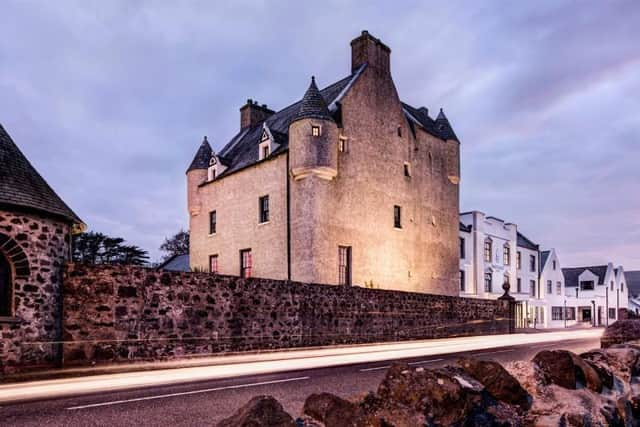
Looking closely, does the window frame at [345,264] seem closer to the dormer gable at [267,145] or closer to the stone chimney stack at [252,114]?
the dormer gable at [267,145]

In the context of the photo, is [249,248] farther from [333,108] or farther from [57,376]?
[57,376]

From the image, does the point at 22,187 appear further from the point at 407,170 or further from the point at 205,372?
the point at 407,170

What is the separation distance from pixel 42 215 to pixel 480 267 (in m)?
37.4

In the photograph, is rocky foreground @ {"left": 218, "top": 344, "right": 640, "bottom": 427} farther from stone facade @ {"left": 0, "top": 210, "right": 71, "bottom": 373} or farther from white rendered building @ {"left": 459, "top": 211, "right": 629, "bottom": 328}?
white rendered building @ {"left": 459, "top": 211, "right": 629, "bottom": 328}

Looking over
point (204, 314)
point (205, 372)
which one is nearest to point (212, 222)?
point (204, 314)

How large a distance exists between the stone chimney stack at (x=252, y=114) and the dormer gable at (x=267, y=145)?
389 inches

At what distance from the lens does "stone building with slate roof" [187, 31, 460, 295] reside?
26.2 metres

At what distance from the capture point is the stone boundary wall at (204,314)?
13.5 m

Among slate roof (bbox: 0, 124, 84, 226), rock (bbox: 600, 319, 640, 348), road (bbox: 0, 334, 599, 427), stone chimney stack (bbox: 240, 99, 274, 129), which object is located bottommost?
road (bbox: 0, 334, 599, 427)

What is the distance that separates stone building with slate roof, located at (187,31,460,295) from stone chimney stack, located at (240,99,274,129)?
3.12 meters

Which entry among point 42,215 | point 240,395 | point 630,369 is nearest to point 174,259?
→ point 42,215

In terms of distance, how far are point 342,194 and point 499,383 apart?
77.4ft

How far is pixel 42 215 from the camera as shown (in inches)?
542

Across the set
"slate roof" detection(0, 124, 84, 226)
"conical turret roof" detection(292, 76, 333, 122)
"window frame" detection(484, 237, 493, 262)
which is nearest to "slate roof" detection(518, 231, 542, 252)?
"window frame" detection(484, 237, 493, 262)
